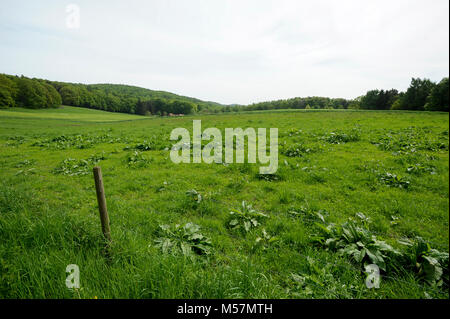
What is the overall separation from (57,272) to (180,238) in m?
1.98

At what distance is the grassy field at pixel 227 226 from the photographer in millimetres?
2896

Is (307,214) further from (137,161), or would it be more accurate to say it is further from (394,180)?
(137,161)

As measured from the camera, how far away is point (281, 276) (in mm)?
3506

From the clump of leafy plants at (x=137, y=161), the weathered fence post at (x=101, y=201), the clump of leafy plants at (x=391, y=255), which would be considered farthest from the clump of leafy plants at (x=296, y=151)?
the weathered fence post at (x=101, y=201)

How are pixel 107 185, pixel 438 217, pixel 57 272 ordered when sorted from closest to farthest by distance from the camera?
1. pixel 57 272
2. pixel 438 217
3. pixel 107 185

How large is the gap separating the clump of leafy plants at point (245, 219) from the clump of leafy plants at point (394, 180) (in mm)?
5188

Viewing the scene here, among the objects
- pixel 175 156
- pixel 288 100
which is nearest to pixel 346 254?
pixel 175 156

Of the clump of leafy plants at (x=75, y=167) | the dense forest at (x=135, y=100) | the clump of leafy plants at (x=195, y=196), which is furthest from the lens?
the dense forest at (x=135, y=100)

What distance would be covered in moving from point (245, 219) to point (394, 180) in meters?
5.99

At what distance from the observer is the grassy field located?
290cm

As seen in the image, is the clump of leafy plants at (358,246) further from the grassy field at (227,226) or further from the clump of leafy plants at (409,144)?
the clump of leafy plants at (409,144)

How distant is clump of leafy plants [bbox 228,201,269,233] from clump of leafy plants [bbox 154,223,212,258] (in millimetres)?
929

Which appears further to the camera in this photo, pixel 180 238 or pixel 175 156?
pixel 175 156
